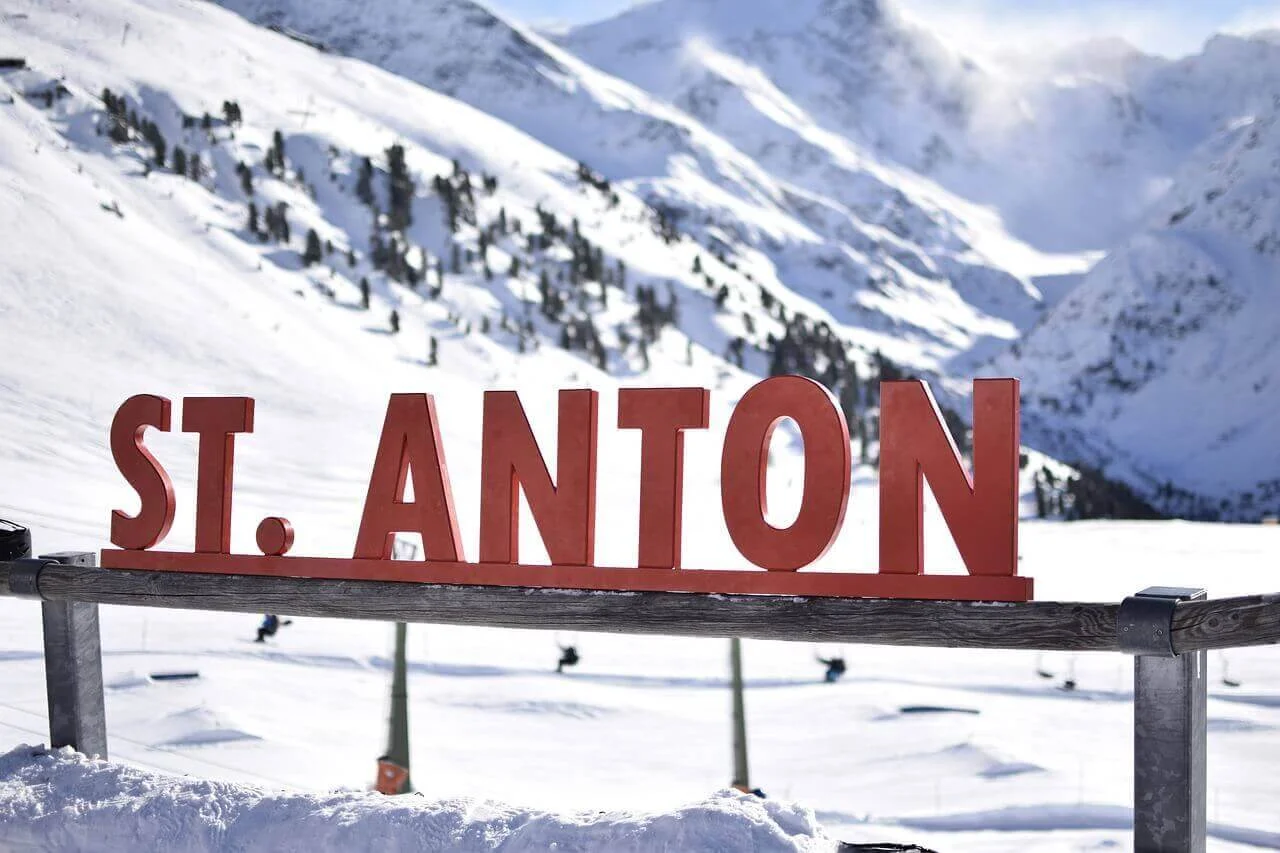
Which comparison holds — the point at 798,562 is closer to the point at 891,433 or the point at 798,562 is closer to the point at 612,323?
the point at 891,433

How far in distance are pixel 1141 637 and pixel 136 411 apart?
516 centimetres

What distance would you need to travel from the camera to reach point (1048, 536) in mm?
39219

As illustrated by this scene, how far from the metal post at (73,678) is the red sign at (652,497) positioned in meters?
0.71

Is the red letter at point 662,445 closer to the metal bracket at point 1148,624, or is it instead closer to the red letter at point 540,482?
the red letter at point 540,482

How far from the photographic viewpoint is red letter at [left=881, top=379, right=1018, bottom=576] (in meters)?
4.85

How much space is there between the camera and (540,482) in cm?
581

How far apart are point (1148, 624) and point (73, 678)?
4170 mm

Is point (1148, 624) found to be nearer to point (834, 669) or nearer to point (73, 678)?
point (73, 678)

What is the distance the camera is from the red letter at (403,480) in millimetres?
5816

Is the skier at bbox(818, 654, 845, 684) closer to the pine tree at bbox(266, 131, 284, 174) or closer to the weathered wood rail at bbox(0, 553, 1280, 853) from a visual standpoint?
the weathered wood rail at bbox(0, 553, 1280, 853)

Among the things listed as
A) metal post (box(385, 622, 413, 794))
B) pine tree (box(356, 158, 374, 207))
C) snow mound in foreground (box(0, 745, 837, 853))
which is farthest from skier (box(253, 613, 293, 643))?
pine tree (box(356, 158, 374, 207))

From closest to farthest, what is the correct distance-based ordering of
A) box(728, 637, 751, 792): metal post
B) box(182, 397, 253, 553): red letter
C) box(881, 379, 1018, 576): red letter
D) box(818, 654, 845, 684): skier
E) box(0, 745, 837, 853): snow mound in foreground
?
box(0, 745, 837, 853): snow mound in foreground, box(881, 379, 1018, 576): red letter, box(182, 397, 253, 553): red letter, box(728, 637, 751, 792): metal post, box(818, 654, 845, 684): skier

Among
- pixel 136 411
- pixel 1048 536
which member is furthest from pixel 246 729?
pixel 1048 536

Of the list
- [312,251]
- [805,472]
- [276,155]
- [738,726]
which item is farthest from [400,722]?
[276,155]
